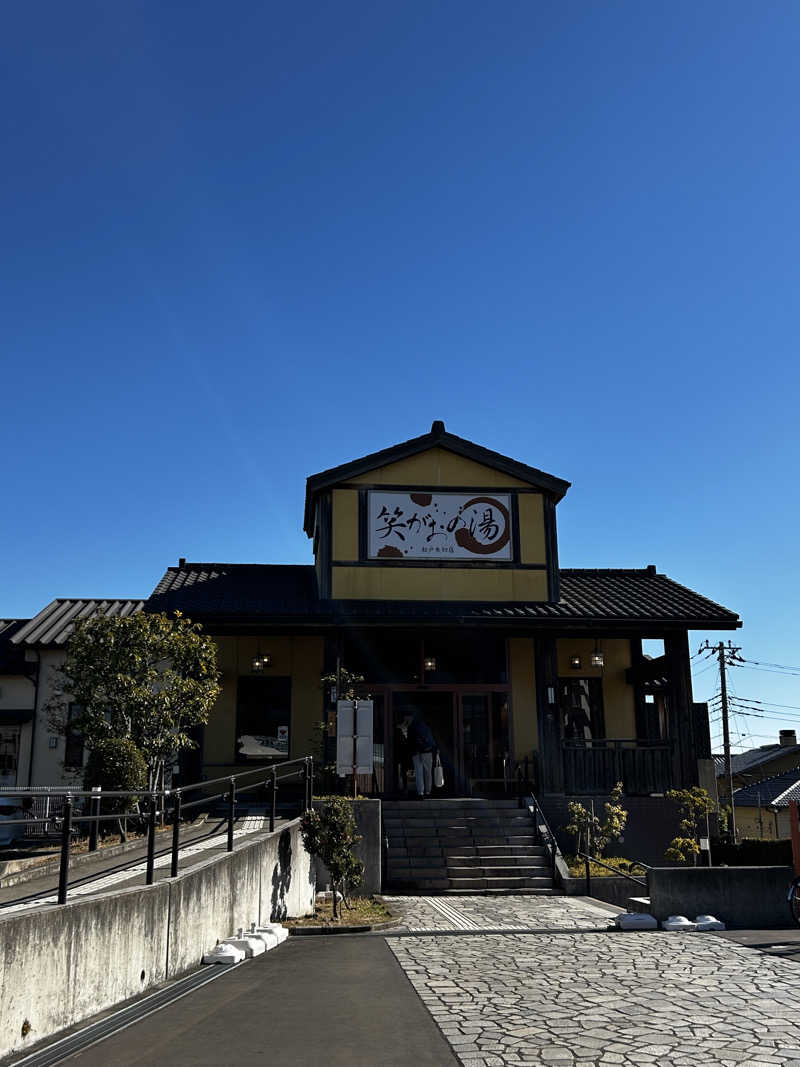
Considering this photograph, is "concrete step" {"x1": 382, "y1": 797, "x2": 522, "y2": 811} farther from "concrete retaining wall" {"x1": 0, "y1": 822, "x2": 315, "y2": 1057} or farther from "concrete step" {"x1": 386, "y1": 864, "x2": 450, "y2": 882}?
"concrete retaining wall" {"x1": 0, "y1": 822, "x2": 315, "y2": 1057}

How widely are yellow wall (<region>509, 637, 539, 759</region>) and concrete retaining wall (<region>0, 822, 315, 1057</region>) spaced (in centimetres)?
979

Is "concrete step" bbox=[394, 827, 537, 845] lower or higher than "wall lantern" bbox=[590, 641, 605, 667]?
lower

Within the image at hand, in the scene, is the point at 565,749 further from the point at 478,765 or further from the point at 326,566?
the point at 326,566

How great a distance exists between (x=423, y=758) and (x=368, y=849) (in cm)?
420

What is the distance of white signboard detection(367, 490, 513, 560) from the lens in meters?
21.0

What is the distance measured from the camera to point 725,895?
1234 centimetres

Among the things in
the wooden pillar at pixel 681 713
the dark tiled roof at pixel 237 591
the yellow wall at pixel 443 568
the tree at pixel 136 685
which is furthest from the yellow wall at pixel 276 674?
the wooden pillar at pixel 681 713

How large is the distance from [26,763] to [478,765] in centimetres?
1038

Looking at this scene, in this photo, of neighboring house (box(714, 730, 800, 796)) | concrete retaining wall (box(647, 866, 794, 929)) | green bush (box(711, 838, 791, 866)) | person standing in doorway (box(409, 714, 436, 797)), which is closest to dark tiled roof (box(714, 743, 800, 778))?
neighboring house (box(714, 730, 800, 796))

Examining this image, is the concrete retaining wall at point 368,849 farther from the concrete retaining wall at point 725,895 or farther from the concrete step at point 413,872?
the concrete retaining wall at point 725,895

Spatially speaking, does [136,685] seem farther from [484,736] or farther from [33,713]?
[484,736]

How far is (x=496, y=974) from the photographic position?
8.80 meters

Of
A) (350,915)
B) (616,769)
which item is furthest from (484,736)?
(350,915)

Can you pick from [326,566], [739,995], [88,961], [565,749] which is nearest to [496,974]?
[739,995]
